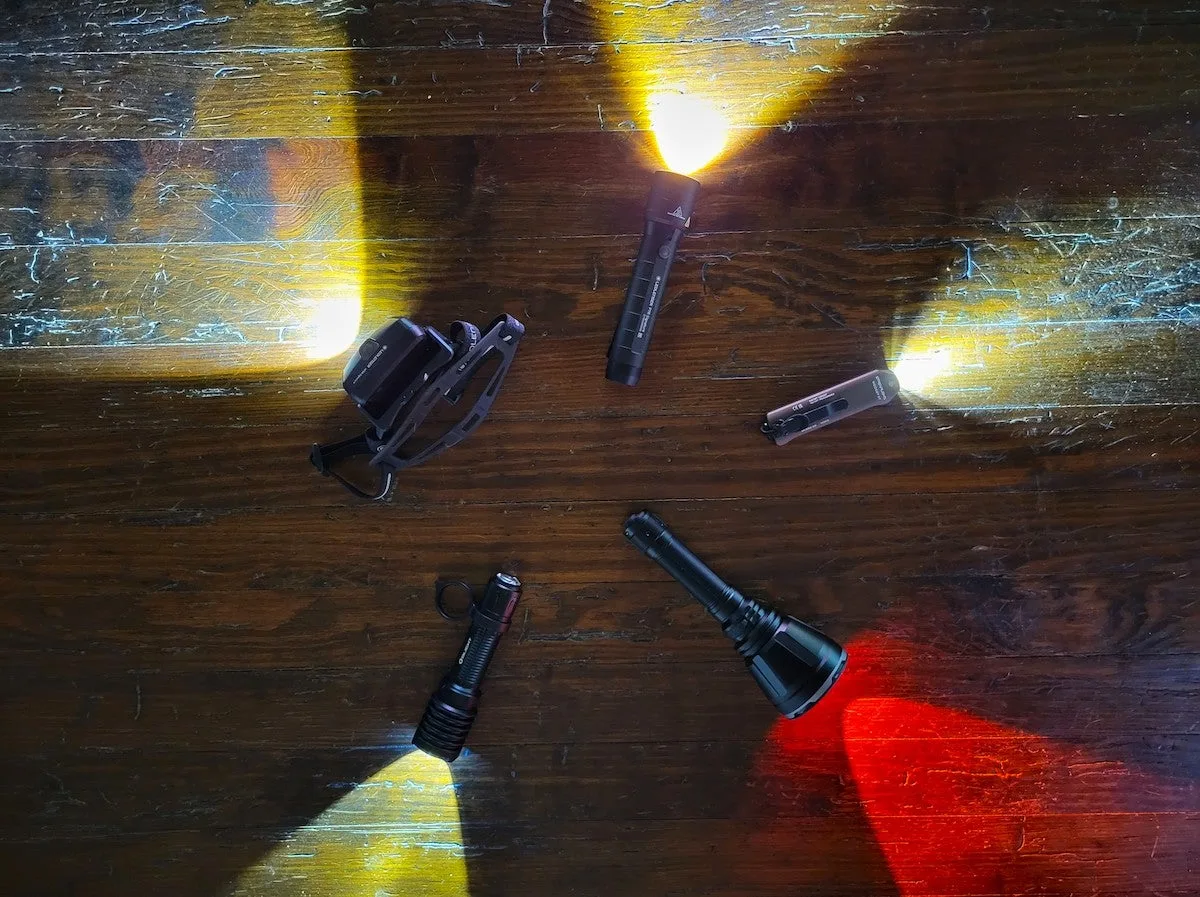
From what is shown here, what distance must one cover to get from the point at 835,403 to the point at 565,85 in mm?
770

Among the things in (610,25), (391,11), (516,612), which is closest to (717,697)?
(516,612)

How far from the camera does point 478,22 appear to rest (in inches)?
54.2

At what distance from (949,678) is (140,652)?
1573 millimetres

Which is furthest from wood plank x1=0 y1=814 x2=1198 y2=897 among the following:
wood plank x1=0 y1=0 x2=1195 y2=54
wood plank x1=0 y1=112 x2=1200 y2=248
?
wood plank x1=0 y1=0 x2=1195 y2=54

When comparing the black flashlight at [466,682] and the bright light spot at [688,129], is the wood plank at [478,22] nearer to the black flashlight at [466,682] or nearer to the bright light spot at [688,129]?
the bright light spot at [688,129]

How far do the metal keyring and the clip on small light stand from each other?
0.21m

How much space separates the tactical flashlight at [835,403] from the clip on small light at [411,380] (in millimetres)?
509

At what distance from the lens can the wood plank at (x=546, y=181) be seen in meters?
1.39

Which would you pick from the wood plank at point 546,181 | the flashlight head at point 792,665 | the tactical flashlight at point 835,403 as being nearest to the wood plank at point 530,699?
the flashlight head at point 792,665

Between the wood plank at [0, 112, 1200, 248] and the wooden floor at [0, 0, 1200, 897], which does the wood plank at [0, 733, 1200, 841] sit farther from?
the wood plank at [0, 112, 1200, 248]

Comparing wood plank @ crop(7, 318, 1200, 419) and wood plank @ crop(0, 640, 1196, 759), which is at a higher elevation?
wood plank @ crop(7, 318, 1200, 419)

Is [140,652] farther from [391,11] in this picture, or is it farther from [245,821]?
[391,11]

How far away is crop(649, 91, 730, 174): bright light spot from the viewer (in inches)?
54.7

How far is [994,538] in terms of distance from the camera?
144 centimetres
